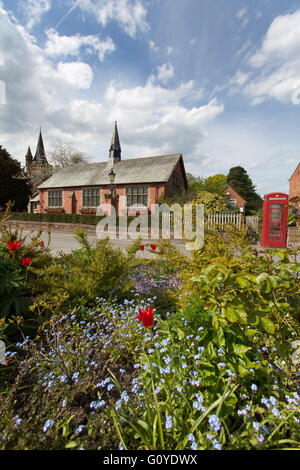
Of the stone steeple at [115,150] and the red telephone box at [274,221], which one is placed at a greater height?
the stone steeple at [115,150]

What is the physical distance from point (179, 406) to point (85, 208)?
85.9 ft

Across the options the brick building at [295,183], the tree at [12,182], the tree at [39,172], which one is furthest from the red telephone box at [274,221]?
the tree at [39,172]

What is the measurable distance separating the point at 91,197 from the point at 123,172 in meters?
4.84

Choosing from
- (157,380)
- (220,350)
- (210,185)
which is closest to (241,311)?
(220,350)

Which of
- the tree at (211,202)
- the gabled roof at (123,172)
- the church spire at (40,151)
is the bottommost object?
the tree at (211,202)

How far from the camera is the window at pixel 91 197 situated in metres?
25.3

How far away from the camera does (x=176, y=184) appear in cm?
2391

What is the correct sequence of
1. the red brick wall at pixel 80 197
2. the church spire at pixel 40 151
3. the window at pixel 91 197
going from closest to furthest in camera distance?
the red brick wall at pixel 80 197 < the window at pixel 91 197 < the church spire at pixel 40 151

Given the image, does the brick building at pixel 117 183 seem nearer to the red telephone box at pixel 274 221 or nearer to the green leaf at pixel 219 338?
the red telephone box at pixel 274 221

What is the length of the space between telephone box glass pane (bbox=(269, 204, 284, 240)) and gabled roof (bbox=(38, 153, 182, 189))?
11.0 metres

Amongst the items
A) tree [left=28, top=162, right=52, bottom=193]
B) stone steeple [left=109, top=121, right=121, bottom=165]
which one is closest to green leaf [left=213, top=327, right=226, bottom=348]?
stone steeple [left=109, top=121, right=121, bottom=165]

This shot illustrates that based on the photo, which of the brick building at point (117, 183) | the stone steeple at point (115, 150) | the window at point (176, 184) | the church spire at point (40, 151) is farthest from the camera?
the church spire at point (40, 151)
